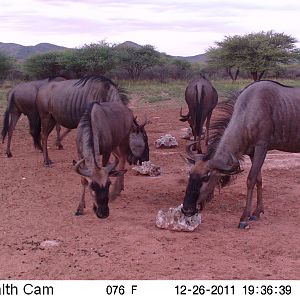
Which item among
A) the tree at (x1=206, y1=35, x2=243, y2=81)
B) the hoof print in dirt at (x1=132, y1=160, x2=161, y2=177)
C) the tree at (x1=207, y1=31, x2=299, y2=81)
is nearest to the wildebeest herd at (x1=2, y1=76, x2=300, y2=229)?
the hoof print in dirt at (x1=132, y1=160, x2=161, y2=177)

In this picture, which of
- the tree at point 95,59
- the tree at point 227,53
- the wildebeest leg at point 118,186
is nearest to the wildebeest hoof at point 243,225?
the wildebeest leg at point 118,186

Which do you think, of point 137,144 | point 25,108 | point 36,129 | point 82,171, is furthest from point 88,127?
point 25,108

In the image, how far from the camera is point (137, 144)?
8984mm

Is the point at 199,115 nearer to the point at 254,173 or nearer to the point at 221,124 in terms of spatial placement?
the point at 221,124

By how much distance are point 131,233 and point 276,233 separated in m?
1.86

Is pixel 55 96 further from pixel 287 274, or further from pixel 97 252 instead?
pixel 287 274

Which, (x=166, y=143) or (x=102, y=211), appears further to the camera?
(x=166, y=143)

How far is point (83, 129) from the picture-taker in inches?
267

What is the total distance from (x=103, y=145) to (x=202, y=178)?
65.0 inches

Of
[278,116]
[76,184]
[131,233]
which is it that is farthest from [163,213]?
[76,184]

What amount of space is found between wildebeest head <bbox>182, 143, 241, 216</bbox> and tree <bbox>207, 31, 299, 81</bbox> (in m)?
33.4

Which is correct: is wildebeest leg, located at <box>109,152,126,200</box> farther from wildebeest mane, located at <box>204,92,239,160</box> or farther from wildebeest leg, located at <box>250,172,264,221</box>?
wildebeest leg, located at <box>250,172,264,221</box>

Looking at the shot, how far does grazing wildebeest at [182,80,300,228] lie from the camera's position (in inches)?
244

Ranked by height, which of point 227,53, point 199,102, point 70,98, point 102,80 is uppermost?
point 227,53
